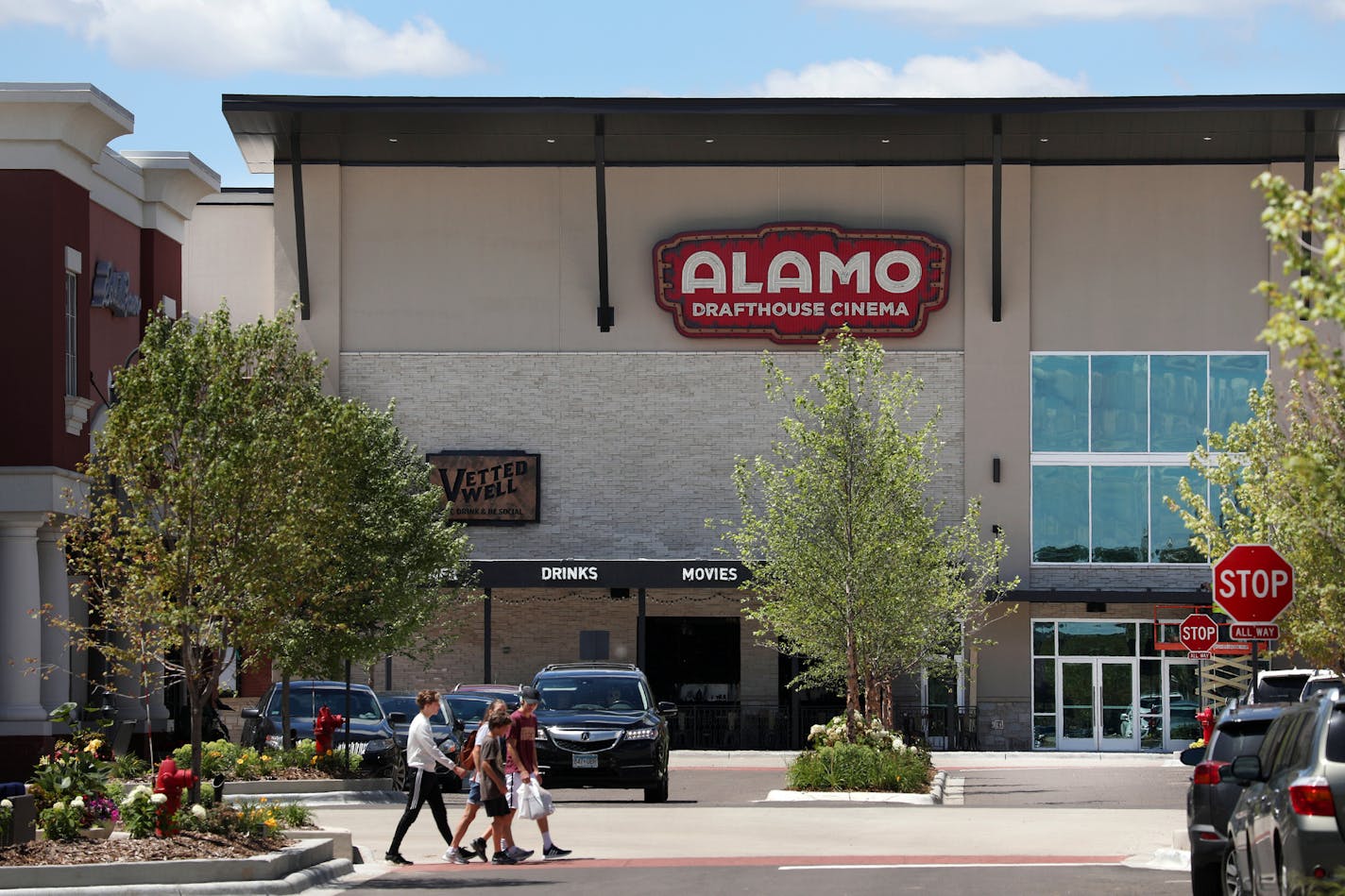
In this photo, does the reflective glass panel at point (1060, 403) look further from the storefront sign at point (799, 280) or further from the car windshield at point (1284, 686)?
the car windshield at point (1284, 686)

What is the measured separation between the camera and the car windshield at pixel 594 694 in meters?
28.6

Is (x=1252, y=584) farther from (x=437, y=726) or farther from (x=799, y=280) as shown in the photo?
(x=799, y=280)

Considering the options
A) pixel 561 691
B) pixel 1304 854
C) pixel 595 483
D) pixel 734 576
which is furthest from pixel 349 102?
pixel 1304 854

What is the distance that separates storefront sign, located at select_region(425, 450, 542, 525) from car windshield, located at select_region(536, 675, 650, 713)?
64.2 feet

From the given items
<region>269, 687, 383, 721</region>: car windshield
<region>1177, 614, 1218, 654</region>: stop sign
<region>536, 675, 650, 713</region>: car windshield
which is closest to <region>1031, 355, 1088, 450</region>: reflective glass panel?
<region>1177, 614, 1218, 654</region>: stop sign

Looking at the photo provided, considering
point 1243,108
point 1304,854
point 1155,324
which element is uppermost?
point 1243,108

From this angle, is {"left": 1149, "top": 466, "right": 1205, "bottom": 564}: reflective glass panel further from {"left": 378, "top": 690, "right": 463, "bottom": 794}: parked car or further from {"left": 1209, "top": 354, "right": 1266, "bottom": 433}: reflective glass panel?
{"left": 378, "top": 690, "right": 463, "bottom": 794}: parked car

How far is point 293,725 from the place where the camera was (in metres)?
32.7

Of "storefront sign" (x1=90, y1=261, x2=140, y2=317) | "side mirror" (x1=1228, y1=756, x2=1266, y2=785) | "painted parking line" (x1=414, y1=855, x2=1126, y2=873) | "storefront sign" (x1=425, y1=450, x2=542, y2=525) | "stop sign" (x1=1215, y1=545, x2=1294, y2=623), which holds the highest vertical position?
"storefront sign" (x1=90, y1=261, x2=140, y2=317)

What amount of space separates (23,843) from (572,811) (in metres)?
10.2

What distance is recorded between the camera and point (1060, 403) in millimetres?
48781

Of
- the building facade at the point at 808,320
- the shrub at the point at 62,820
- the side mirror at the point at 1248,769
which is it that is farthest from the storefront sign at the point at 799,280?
the side mirror at the point at 1248,769

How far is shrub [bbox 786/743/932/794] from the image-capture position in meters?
29.6

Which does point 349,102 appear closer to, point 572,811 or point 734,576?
point 734,576
